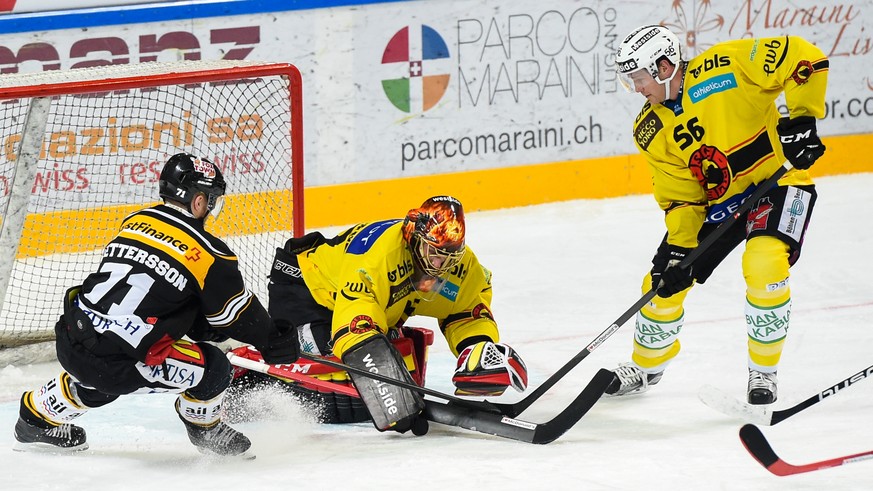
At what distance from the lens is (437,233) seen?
12.4ft

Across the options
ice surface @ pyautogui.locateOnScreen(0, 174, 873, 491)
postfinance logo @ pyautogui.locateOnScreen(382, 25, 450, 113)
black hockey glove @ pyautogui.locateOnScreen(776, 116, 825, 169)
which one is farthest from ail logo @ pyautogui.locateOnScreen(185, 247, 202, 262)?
postfinance logo @ pyautogui.locateOnScreen(382, 25, 450, 113)

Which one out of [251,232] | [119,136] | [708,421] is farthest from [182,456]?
[119,136]

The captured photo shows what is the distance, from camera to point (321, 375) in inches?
159

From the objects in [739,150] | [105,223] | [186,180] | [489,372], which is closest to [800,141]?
[739,150]

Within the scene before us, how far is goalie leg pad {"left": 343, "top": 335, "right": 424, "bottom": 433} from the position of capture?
376 centimetres

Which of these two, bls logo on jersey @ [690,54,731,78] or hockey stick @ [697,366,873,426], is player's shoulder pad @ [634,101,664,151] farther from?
hockey stick @ [697,366,873,426]

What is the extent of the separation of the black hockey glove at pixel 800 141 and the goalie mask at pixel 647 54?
1.22 feet

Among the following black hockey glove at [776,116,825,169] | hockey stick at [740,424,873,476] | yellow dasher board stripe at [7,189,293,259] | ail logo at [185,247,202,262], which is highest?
black hockey glove at [776,116,825,169]

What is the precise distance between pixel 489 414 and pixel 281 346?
2.07 feet

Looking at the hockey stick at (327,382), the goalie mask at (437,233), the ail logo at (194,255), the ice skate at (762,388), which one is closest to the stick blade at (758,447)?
the ice skate at (762,388)

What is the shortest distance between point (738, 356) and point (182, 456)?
2.02 metres

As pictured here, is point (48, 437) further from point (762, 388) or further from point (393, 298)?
point (762, 388)

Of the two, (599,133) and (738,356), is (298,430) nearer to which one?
(738,356)

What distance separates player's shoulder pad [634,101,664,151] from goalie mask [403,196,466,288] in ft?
2.17
